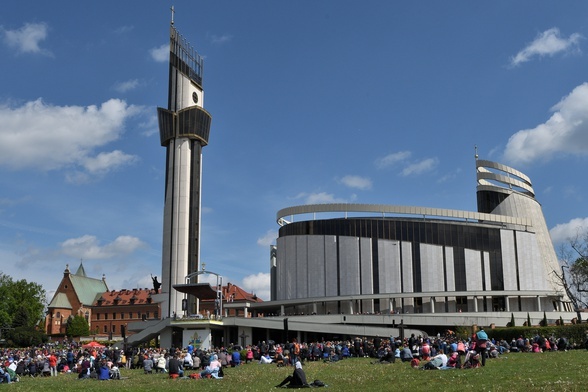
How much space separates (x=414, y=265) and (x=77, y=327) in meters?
63.2

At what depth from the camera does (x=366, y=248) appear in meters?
87.4

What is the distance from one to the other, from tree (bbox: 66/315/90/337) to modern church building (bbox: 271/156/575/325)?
4476 centimetres

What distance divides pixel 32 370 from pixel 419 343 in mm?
22658

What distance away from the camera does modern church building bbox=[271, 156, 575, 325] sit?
278 feet

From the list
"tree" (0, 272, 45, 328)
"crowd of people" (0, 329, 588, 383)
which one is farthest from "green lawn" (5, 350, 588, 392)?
"tree" (0, 272, 45, 328)

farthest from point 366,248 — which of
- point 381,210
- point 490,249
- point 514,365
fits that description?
point 514,365

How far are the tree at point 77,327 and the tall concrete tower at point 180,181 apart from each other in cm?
3929

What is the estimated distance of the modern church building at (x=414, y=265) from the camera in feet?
278

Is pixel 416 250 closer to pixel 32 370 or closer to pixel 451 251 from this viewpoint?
pixel 451 251

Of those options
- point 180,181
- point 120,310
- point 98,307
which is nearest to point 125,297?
point 120,310

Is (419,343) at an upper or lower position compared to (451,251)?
lower

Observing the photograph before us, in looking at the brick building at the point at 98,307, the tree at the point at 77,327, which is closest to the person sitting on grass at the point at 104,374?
the tree at the point at 77,327

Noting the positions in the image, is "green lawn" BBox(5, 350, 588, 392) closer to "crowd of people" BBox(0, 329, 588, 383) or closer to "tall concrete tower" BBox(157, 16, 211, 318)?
"crowd of people" BBox(0, 329, 588, 383)

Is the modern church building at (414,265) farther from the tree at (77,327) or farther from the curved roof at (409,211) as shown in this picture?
the tree at (77,327)
